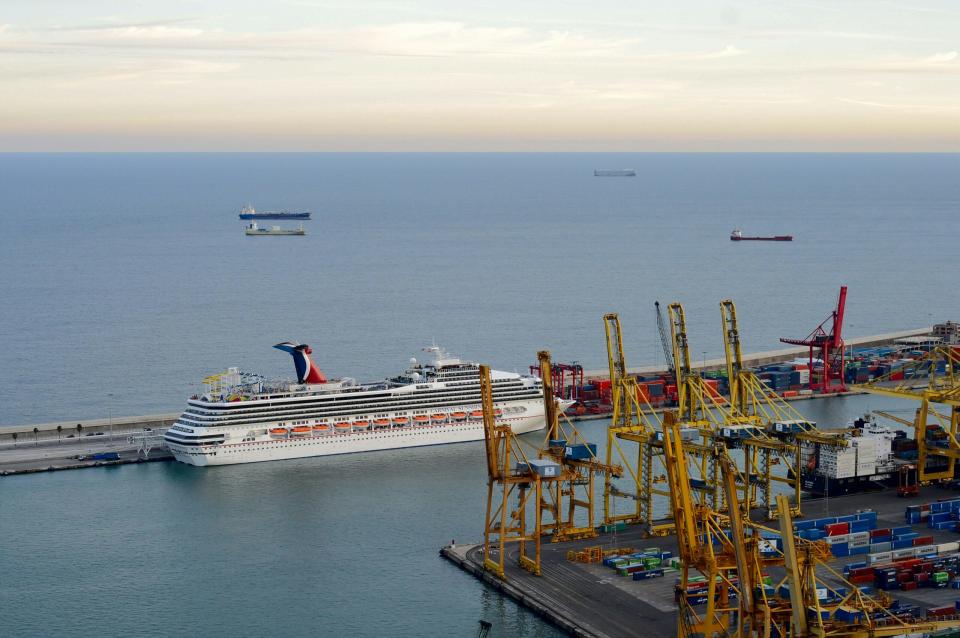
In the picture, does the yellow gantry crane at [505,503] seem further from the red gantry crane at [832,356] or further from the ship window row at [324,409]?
the red gantry crane at [832,356]

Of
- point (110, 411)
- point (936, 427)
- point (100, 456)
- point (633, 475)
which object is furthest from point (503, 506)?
point (110, 411)

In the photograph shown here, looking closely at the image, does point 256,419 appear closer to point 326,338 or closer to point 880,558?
point 880,558

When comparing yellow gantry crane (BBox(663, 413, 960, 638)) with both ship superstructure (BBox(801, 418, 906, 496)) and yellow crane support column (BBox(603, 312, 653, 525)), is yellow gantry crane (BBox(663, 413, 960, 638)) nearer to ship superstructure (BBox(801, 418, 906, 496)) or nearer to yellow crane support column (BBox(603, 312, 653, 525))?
yellow crane support column (BBox(603, 312, 653, 525))

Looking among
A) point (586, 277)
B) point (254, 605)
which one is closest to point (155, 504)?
point (254, 605)

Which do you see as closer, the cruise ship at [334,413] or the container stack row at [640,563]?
the container stack row at [640,563]

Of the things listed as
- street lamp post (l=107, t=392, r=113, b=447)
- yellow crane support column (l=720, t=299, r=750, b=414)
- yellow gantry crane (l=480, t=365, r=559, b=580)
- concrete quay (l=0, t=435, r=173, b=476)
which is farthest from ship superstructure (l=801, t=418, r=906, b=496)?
street lamp post (l=107, t=392, r=113, b=447)

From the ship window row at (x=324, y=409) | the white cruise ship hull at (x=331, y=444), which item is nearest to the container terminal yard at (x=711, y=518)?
the white cruise ship hull at (x=331, y=444)
